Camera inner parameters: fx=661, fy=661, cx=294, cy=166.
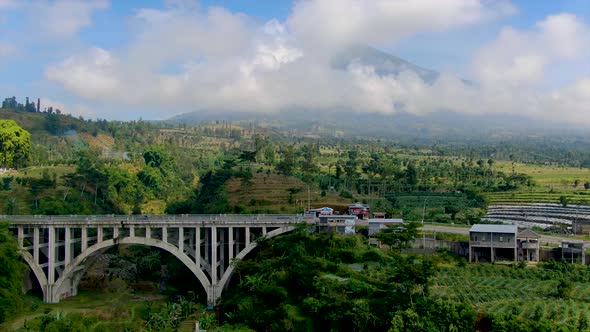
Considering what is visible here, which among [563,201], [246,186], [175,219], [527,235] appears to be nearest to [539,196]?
[563,201]

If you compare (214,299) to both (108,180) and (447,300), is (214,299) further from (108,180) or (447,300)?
(108,180)

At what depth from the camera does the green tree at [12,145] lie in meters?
71.4

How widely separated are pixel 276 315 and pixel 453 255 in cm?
1161

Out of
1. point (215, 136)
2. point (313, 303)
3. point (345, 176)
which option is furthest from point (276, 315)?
point (215, 136)

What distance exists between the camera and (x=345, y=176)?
69562 mm

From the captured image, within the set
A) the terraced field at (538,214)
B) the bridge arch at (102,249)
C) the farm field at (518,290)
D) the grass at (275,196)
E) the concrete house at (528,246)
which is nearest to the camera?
the farm field at (518,290)

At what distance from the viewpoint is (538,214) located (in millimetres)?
56531

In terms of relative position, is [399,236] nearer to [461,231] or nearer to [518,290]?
[461,231]

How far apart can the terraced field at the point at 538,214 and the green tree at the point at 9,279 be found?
31728mm

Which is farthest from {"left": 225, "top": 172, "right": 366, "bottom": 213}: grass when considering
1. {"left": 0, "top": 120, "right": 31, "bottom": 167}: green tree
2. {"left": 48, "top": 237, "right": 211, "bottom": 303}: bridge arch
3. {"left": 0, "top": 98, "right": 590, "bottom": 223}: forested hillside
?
{"left": 0, "top": 120, "right": 31, "bottom": 167}: green tree

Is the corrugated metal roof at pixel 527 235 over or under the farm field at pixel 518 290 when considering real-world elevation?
over

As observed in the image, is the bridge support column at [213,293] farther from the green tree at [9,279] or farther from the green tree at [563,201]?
the green tree at [563,201]

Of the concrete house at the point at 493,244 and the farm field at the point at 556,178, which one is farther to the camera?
the farm field at the point at 556,178

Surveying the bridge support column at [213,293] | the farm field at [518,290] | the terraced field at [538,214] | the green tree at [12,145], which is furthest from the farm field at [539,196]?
the green tree at [12,145]
